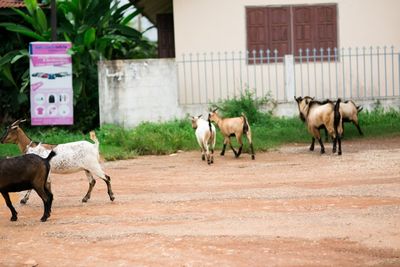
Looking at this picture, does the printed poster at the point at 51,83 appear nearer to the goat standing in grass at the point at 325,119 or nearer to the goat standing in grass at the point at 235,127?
the goat standing in grass at the point at 235,127

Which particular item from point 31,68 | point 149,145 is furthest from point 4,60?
point 149,145

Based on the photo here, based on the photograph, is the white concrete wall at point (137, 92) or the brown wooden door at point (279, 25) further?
the brown wooden door at point (279, 25)

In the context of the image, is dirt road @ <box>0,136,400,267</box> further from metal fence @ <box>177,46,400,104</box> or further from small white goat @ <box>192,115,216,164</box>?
metal fence @ <box>177,46,400,104</box>

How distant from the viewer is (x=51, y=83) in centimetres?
1783

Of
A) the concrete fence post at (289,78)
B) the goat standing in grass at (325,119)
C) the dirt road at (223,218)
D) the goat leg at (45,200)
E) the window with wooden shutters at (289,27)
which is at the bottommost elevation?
the dirt road at (223,218)

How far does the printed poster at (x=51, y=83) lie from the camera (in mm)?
17734

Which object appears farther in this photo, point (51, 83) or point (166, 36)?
point (166, 36)

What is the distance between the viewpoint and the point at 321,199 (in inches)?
428

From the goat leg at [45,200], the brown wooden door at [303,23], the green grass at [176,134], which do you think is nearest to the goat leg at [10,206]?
the goat leg at [45,200]

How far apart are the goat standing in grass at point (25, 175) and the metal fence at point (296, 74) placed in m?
9.42

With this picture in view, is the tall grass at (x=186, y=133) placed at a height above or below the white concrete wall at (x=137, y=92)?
below

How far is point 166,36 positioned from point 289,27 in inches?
163

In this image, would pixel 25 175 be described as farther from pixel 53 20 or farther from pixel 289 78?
pixel 289 78

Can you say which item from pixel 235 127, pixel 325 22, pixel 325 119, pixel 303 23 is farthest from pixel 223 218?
pixel 325 22
